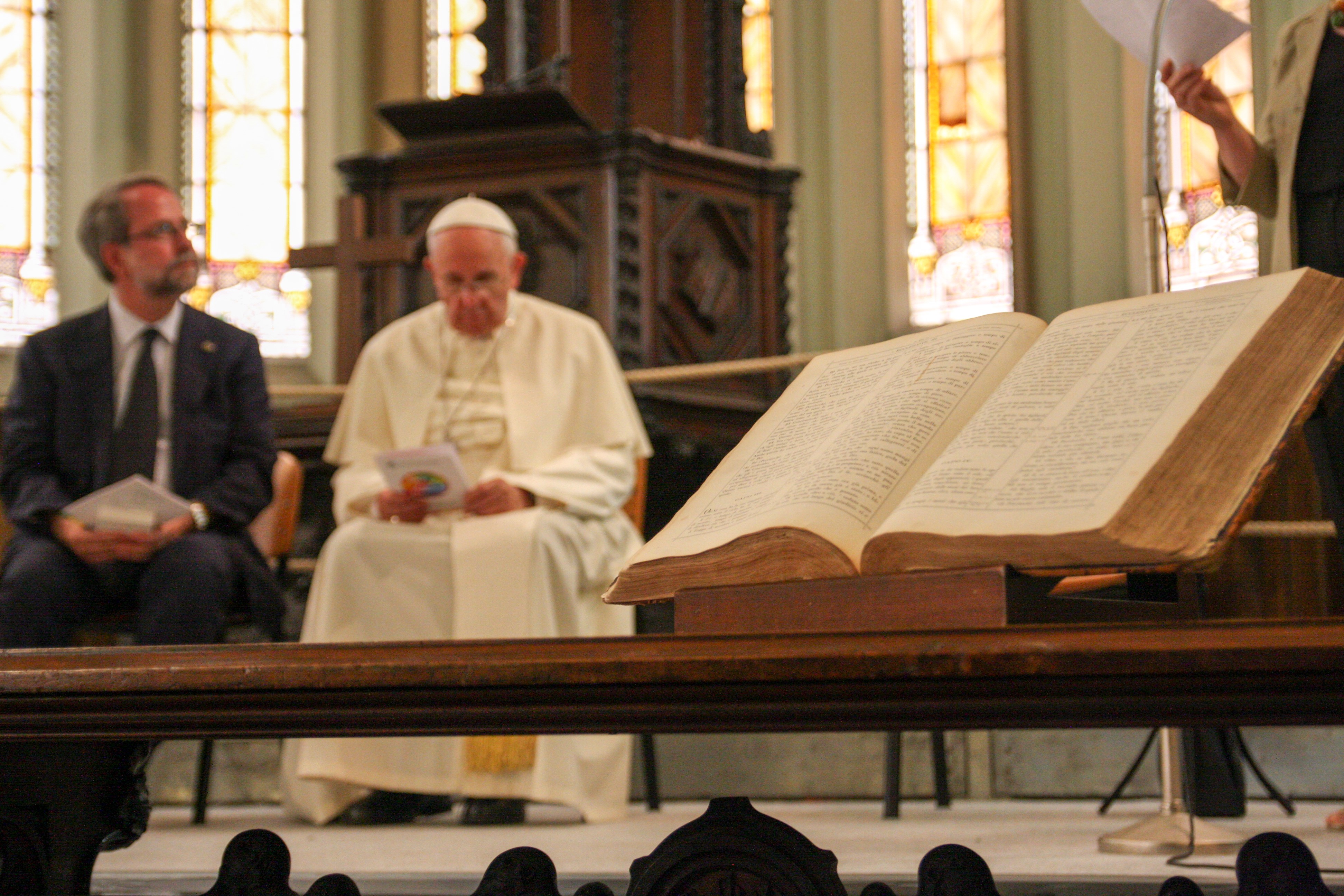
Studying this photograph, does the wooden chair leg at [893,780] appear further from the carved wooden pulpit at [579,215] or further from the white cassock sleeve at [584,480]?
the carved wooden pulpit at [579,215]

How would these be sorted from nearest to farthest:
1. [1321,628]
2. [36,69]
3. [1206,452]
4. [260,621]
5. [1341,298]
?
[1321,628]
[1206,452]
[1341,298]
[260,621]
[36,69]

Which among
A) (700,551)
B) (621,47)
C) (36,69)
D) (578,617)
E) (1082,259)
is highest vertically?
(36,69)

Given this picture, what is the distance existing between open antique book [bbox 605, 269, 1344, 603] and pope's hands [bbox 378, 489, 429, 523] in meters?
3.08

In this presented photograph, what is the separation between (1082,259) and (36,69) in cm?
721

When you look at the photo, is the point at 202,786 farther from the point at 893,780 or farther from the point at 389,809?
the point at 893,780

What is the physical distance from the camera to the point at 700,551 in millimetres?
1101

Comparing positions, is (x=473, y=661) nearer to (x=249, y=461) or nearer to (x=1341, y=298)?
(x=1341, y=298)

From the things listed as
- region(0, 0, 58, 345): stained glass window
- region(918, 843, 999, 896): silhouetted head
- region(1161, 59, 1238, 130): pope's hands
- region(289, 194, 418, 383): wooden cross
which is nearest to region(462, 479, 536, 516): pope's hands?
region(289, 194, 418, 383): wooden cross

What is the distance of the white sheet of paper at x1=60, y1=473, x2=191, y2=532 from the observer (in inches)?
151

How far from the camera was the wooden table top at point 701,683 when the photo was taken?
0.79 m

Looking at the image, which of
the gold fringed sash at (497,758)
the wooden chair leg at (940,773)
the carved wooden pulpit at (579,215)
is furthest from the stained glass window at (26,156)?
the wooden chair leg at (940,773)

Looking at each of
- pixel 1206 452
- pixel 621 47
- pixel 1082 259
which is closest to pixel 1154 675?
A: pixel 1206 452

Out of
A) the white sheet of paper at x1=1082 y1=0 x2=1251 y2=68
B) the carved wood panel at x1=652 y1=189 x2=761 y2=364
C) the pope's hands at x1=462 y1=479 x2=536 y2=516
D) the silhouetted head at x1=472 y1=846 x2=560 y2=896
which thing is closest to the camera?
the silhouetted head at x1=472 y1=846 x2=560 y2=896

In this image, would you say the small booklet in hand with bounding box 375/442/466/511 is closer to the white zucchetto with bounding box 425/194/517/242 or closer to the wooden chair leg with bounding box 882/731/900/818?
A: the white zucchetto with bounding box 425/194/517/242
